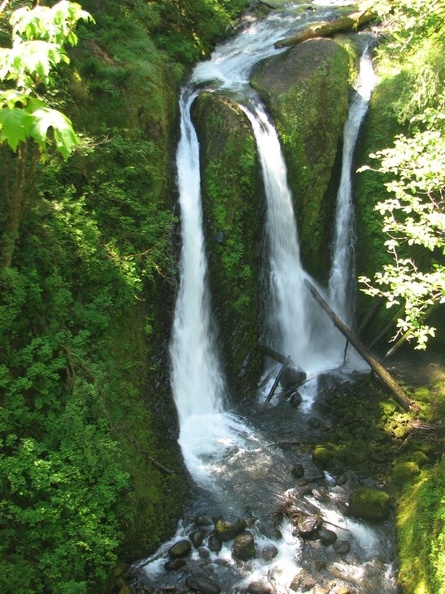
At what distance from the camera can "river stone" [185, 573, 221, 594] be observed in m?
5.63

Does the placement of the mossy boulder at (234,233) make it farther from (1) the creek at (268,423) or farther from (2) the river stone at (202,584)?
(2) the river stone at (202,584)

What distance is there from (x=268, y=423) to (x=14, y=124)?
7805 millimetres

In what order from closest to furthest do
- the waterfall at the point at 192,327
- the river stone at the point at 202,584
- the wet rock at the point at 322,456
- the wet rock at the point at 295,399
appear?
the river stone at the point at 202,584, the wet rock at the point at 322,456, the waterfall at the point at 192,327, the wet rock at the point at 295,399

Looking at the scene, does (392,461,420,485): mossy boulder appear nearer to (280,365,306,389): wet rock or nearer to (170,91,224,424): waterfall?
(280,365,306,389): wet rock

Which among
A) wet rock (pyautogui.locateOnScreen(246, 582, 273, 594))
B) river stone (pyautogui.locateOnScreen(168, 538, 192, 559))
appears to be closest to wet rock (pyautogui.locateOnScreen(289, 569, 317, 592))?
wet rock (pyautogui.locateOnScreen(246, 582, 273, 594))

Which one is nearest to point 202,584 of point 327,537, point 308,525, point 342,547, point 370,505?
point 308,525

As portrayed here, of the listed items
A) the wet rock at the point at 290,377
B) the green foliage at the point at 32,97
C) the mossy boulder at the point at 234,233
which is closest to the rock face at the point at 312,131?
the mossy boulder at the point at 234,233

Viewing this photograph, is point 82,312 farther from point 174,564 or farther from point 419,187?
point 419,187

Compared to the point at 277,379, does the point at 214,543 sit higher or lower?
lower

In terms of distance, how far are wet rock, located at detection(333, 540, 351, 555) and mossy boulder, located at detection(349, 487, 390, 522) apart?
0.59m

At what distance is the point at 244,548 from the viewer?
6.14 metres

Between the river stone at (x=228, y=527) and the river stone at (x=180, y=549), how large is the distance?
464 mm

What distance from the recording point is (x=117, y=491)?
221 inches

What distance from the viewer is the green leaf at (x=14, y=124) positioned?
2.04 m
